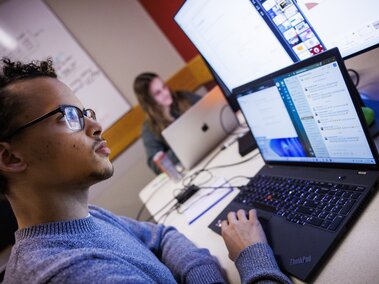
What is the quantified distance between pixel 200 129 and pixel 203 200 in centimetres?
54

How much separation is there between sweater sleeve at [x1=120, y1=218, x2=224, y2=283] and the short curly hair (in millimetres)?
482

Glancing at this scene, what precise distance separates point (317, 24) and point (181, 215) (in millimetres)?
823

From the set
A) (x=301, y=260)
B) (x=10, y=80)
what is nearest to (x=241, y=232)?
(x=301, y=260)

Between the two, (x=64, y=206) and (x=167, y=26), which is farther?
(x=167, y=26)

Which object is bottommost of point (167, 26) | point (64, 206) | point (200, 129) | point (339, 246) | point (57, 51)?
point (339, 246)

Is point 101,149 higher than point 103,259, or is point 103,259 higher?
point 101,149

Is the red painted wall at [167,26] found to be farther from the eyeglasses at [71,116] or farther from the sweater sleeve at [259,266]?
the sweater sleeve at [259,266]

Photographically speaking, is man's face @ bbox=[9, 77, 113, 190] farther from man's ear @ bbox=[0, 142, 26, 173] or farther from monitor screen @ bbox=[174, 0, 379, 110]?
monitor screen @ bbox=[174, 0, 379, 110]

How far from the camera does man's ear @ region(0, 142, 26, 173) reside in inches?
27.8

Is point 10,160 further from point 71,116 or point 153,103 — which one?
point 153,103

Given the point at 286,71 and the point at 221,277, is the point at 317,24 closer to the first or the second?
the point at 286,71

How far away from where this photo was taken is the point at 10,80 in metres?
0.79

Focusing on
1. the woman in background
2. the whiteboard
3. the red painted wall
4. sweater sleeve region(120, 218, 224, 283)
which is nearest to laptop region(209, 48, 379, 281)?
sweater sleeve region(120, 218, 224, 283)

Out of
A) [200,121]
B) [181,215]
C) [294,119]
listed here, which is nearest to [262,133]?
[294,119]
